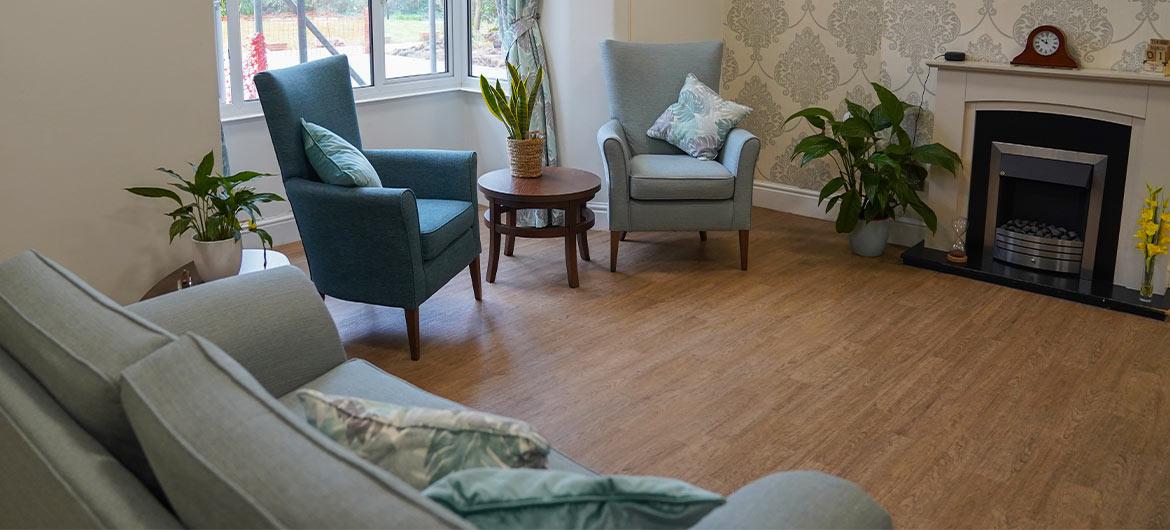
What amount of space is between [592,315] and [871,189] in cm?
153

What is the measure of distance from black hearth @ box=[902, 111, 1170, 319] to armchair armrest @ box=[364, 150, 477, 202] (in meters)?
2.18

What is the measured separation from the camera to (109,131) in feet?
11.0

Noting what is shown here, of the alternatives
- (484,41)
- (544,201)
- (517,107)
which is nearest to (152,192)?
(544,201)

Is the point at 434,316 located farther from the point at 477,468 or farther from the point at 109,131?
the point at 477,468

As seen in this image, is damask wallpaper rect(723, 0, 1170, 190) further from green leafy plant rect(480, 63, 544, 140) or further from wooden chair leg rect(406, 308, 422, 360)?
wooden chair leg rect(406, 308, 422, 360)

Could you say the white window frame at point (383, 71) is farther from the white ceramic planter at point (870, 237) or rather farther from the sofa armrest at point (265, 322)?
the sofa armrest at point (265, 322)

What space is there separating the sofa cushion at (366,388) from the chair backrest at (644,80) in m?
2.89

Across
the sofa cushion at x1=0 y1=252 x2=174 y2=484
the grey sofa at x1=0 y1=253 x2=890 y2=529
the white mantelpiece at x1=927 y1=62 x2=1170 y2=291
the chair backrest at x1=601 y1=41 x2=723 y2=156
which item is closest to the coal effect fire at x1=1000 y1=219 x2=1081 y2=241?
the white mantelpiece at x1=927 y1=62 x2=1170 y2=291

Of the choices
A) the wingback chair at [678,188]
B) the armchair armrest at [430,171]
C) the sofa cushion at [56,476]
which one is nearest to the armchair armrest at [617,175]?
the wingback chair at [678,188]

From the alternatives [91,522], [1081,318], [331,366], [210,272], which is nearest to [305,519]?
[91,522]

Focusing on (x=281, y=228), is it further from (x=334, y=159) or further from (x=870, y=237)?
(x=870, y=237)

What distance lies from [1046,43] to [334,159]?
3.16 metres

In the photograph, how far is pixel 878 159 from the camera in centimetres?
494

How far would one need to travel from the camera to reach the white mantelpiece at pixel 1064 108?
4.44m
